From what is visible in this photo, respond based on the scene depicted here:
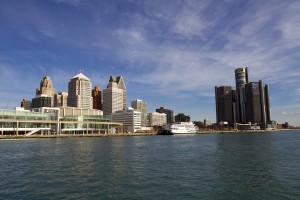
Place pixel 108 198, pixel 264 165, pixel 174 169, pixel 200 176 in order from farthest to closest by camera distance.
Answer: pixel 264 165 < pixel 174 169 < pixel 200 176 < pixel 108 198

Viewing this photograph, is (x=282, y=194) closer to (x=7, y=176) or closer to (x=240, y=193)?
(x=240, y=193)

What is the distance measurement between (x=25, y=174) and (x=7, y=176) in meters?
2.47

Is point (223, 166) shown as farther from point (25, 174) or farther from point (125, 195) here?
point (25, 174)

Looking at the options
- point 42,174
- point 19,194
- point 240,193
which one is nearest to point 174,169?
point 240,193

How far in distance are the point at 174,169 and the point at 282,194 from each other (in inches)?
746

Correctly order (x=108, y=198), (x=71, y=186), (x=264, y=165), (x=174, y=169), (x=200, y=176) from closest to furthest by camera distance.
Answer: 1. (x=108, y=198)
2. (x=71, y=186)
3. (x=200, y=176)
4. (x=174, y=169)
5. (x=264, y=165)

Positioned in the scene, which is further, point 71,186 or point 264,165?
point 264,165

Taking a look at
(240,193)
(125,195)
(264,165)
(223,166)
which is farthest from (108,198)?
(264,165)

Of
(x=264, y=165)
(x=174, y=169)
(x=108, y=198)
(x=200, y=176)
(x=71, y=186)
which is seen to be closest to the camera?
(x=108, y=198)

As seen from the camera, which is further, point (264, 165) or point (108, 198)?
point (264, 165)

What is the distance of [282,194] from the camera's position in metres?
29.8

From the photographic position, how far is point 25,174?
41750mm

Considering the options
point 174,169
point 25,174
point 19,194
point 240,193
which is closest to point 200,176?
point 174,169

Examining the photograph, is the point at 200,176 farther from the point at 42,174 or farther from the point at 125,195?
the point at 42,174
